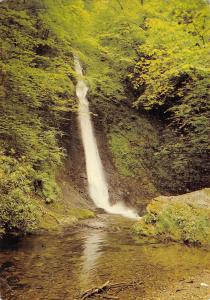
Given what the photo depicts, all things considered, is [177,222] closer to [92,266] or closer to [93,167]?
[92,266]

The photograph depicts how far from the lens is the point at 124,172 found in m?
15.7

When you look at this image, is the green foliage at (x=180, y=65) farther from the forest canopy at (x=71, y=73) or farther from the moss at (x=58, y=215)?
the moss at (x=58, y=215)

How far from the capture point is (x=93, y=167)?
48.8ft

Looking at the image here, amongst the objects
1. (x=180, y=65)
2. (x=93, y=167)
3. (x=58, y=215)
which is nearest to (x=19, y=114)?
(x=58, y=215)

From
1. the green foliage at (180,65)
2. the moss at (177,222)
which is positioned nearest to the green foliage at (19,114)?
the moss at (177,222)

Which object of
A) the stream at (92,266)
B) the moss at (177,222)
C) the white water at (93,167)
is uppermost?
the white water at (93,167)

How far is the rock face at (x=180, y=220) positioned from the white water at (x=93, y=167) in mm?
4247

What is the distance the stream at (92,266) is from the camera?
149 inches

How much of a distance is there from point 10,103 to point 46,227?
3.05 meters

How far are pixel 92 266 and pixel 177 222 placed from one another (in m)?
A: 2.71

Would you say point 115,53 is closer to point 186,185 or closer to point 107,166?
point 107,166

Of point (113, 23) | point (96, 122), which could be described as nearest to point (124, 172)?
point (96, 122)

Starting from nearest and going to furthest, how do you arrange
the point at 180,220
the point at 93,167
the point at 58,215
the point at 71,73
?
1. the point at 180,220
2. the point at 58,215
3. the point at 71,73
4. the point at 93,167

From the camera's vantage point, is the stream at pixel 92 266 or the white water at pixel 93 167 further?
the white water at pixel 93 167
